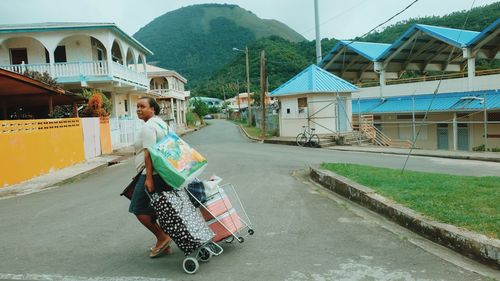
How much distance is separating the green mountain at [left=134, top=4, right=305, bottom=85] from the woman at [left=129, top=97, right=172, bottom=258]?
9709 cm

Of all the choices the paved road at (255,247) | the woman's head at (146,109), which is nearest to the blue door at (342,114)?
the paved road at (255,247)

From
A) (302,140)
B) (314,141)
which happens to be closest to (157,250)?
(314,141)

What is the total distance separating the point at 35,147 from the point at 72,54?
47.3ft

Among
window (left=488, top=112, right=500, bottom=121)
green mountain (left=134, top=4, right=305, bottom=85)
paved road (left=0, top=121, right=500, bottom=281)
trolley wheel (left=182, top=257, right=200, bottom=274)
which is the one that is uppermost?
green mountain (left=134, top=4, right=305, bottom=85)

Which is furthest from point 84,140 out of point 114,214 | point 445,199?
point 445,199

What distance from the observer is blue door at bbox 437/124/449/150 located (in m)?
26.7

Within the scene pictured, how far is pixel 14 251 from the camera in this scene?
16.7 feet

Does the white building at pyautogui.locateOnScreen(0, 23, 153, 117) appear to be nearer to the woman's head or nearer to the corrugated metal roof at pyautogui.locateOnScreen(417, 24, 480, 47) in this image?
the corrugated metal roof at pyautogui.locateOnScreen(417, 24, 480, 47)

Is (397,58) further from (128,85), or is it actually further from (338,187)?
(338,187)

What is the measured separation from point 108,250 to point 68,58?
22462 millimetres

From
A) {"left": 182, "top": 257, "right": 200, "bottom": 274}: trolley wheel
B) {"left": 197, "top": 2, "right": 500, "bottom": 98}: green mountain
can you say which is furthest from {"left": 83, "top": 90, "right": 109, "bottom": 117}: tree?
{"left": 182, "top": 257, "right": 200, "bottom": 274}: trolley wheel

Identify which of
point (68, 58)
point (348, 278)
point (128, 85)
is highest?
point (68, 58)

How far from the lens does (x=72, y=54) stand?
2491 centimetres

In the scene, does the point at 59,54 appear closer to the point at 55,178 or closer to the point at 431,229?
the point at 55,178
